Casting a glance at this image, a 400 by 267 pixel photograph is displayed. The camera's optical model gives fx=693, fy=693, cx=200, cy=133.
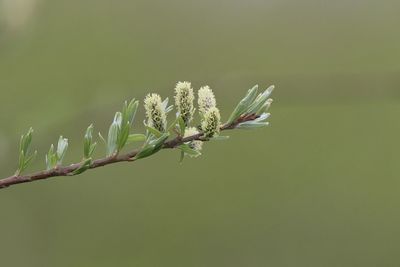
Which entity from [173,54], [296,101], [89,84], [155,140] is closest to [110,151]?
[155,140]

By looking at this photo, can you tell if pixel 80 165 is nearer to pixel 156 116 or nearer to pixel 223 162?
pixel 156 116

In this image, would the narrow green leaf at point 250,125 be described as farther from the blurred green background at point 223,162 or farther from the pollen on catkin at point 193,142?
the blurred green background at point 223,162

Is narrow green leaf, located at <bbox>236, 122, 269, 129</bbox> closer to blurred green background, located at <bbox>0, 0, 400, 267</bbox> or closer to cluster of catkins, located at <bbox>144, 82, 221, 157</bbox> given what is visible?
cluster of catkins, located at <bbox>144, 82, 221, 157</bbox>

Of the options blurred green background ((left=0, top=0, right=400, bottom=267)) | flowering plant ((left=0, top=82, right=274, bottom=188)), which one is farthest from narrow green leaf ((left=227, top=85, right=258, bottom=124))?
blurred green background ((left=0, top=0, right=400, bottom=267))

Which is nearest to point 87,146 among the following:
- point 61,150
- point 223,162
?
point 61,150

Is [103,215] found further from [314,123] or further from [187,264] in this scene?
[314,123]
